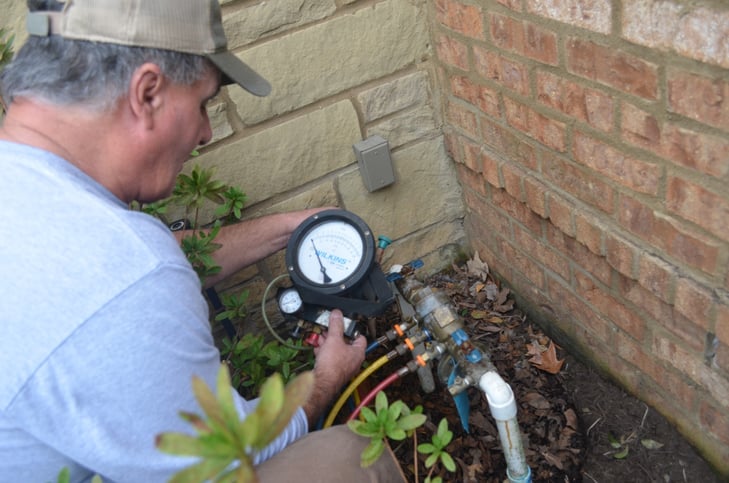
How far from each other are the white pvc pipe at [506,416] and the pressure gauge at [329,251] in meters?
0.48

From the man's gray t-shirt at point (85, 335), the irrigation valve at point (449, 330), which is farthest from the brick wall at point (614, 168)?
the man's gray t-shirt at point (85, 335)

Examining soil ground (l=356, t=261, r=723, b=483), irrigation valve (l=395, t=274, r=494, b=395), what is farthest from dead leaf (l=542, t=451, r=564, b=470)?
irrigation valve (l=395, t=274, r=494, b=395)

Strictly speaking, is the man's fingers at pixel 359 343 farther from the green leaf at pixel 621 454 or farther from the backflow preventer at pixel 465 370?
the green leaf at pixel 621 454

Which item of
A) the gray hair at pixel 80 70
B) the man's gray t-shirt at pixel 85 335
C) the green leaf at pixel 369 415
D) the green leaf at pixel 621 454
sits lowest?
the green leaf at pixel 621 454

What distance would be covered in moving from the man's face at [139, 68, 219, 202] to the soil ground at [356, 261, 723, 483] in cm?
102

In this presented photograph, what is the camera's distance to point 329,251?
6.36 ft

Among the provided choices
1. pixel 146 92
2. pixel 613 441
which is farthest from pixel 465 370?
pixel 146 92

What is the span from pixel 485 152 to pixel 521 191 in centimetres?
22

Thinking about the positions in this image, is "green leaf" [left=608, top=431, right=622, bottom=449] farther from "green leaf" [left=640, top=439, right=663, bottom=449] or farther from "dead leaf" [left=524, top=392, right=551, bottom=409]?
"dead leaf" [left=524, top=392, right=551, bottom=409]

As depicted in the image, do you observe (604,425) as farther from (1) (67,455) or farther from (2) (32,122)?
(2) (32,122)

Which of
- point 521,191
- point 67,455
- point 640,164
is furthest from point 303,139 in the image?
point 67,455

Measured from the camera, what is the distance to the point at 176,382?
120 cm

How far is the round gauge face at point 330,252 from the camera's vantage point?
6.22 ft

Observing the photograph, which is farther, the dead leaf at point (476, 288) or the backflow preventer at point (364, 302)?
the dead leaf at point (476, 288)
